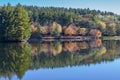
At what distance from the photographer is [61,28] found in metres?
101

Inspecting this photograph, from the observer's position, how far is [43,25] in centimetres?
10025

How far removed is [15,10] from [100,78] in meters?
52.7

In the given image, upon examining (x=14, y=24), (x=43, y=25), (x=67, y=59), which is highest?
(x=14, y=24)

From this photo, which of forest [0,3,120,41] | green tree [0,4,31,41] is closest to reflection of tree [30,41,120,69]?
green tree [0,4,31,41]

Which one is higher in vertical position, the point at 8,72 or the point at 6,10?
the point at 6,10

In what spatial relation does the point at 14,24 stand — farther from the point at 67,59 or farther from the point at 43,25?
the point at 67,59

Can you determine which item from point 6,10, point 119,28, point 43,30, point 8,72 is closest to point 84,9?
point 119,28

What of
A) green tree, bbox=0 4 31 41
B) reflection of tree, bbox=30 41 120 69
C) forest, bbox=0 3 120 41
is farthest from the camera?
forest, bbox=0 3 120 41

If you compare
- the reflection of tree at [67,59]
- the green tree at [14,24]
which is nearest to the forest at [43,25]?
the green tree at [14,24]

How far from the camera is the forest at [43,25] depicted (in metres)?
70.8

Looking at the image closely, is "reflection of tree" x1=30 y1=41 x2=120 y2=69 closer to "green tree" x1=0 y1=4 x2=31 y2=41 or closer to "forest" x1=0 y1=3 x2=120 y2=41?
"green tree" x1=0 y1=4 x2=31 y2=41

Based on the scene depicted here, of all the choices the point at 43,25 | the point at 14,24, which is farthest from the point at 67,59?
the point at 43,25

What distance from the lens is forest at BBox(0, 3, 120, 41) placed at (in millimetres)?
70812

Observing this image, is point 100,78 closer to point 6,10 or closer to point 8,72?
point 8,72
